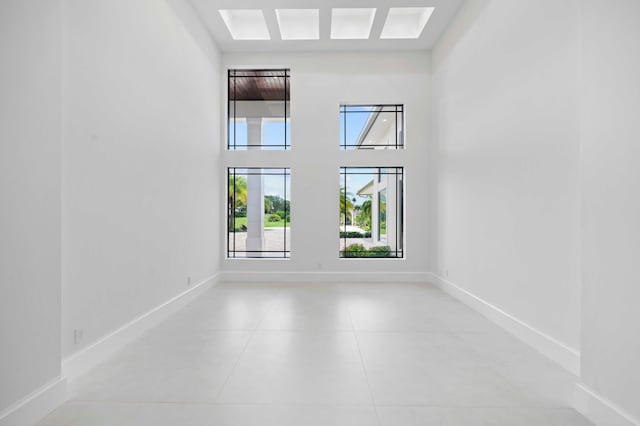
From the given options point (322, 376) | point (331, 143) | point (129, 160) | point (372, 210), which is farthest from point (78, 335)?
point (372, 210)

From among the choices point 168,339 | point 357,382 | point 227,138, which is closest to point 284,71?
point 227,138

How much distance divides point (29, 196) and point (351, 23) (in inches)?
231

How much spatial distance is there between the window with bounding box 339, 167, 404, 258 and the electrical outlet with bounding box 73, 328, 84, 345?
4.79m

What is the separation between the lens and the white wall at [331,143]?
6.92m

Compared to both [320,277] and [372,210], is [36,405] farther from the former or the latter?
[372,210]

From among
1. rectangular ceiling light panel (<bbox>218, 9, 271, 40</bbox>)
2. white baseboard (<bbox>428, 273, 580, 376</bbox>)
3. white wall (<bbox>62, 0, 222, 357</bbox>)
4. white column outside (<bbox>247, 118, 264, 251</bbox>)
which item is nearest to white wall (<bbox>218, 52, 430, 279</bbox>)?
rectangular ceiling light panel (<bbox>218, 9, 271, 40</bbox>)

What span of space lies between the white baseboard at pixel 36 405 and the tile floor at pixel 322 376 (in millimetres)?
63

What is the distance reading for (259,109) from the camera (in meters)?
8.61

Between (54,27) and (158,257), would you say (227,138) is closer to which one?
(158,257)

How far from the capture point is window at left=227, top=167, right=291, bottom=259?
282 inches

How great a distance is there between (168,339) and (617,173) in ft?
13.3

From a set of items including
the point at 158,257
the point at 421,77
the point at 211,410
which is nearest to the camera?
the point at 211,410

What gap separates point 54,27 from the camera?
237 cm

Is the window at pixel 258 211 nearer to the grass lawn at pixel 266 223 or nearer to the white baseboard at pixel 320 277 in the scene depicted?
the grass lawn at pixel 266 223
